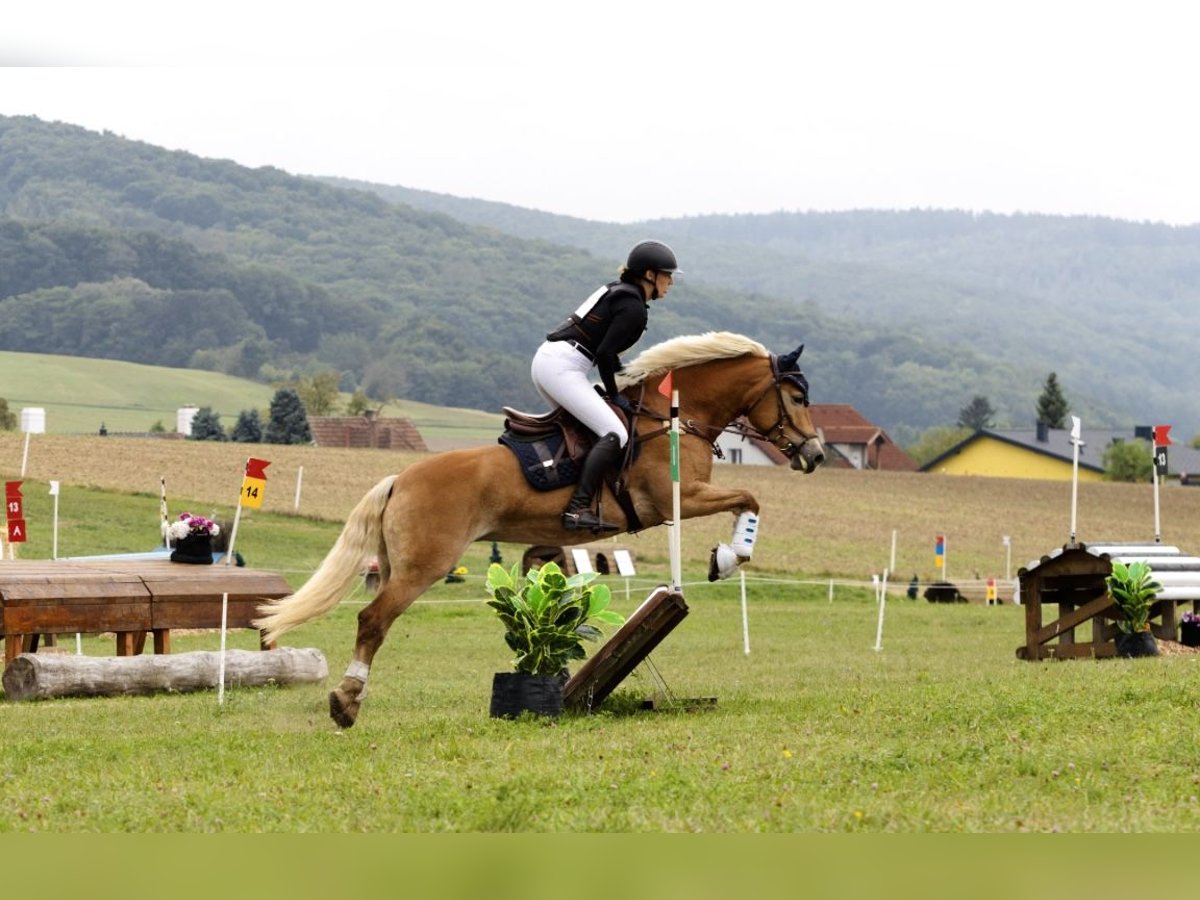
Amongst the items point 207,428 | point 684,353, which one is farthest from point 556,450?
point 207,428

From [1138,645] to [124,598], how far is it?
31.5ft

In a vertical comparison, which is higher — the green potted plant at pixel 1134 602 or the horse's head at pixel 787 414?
the horse's head at pixel 787 414

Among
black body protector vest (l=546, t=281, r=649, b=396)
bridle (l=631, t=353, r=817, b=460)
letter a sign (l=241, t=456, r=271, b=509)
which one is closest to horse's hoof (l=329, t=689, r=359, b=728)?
black body protector vest (l=546, t=281, r=649, b=396)

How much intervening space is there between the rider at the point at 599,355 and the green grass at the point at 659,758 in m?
1.60

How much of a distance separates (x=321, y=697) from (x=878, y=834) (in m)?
8.15

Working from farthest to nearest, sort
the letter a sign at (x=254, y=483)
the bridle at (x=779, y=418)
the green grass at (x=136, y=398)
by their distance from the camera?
the green grass at (x=136, y=398) → the letter a sign at (x=254, y=483) → the bridle at (x=779, y=418)

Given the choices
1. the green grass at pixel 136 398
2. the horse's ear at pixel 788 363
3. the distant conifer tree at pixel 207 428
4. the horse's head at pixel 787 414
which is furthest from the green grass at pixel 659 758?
the green grass at pixel 136 398

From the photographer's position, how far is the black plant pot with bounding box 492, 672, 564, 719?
10.3 meters

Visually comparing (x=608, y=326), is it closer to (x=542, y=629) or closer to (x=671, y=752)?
(x=542, y=629)

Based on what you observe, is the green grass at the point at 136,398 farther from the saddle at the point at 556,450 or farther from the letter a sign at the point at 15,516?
the saddle at the point at 556,450

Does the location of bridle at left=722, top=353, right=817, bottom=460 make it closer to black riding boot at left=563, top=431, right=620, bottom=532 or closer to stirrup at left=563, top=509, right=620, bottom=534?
black riding boot at left=563, top=431, right=620, bottom=532

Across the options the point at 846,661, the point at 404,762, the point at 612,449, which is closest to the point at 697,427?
the point at 612,449

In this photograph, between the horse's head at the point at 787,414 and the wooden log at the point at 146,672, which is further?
the wooden log at the point at 146,672

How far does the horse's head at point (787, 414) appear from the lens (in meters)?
12.0
